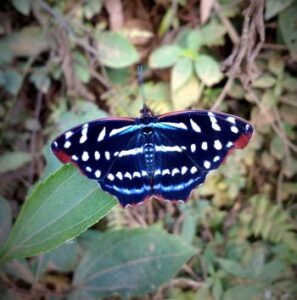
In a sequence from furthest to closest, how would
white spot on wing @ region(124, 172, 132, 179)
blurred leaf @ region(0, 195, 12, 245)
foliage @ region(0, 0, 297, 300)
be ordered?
foliage @ region(0, 0, 297, 300), blurred leaf @ region(0, 195, 12, 245), white spot on wing @ region(124, 172, 132, 179)

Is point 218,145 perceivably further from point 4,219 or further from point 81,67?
point 81,67

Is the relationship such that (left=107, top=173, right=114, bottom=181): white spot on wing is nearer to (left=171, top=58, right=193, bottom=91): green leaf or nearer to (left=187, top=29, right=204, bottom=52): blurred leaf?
(left=171, top=58, right=193, bottom=91): green leaf

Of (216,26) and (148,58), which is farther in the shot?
(148,58)

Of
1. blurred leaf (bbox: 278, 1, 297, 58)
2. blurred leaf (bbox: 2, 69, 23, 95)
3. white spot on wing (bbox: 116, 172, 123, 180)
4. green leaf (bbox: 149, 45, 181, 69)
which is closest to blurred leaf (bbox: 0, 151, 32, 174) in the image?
blurred leaf (bbox: 2, 69, 23, 95)

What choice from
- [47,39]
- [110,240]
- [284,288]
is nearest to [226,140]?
[110,240]

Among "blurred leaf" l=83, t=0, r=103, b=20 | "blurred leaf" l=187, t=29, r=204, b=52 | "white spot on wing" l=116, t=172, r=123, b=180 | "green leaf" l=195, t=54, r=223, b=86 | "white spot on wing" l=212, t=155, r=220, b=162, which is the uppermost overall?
"blurred leaf" l=83, t=0, r=103, b=20

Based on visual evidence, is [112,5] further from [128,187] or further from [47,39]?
[128,187]

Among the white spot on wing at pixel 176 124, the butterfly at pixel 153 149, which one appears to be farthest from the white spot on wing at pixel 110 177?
the white spot on wing at pixel 176 124
